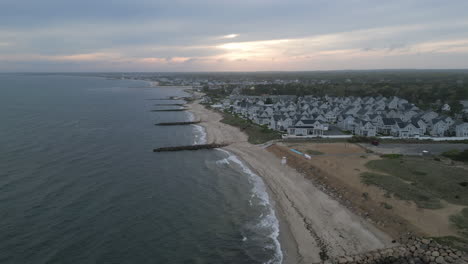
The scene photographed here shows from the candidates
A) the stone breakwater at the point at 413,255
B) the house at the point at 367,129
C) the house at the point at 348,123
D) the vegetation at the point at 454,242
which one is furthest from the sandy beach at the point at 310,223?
the house at the point at 348,123

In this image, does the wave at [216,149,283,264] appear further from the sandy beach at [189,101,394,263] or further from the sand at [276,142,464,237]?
the sand at [276,142,464,237]

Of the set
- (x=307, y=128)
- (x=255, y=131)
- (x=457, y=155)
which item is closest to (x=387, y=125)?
(x=307, y=128)

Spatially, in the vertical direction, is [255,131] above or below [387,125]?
below

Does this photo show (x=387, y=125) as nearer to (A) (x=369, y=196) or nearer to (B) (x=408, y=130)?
(B) (x=408, y=130)

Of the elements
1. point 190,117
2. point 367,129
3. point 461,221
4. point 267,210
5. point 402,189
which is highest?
point 367,129

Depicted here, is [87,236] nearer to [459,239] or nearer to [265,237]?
[265,237]

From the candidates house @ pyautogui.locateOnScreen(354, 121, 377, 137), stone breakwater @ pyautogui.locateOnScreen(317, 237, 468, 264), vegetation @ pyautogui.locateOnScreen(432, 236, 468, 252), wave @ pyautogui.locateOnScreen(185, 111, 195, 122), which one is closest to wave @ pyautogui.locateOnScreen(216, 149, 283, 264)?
stone breakwater @ pyautogui.locateOnScreen(317, 237, 468, 264)

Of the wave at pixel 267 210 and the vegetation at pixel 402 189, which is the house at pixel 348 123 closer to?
the vegetation at pixel 402 189
